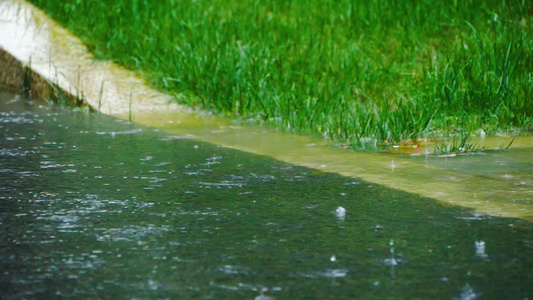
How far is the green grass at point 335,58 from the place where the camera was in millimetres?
6445

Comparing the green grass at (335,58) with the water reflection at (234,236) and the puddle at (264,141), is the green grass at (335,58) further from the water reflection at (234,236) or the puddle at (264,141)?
the water reflection at (234,236)

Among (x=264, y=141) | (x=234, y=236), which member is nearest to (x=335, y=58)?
(x=264, y=141)

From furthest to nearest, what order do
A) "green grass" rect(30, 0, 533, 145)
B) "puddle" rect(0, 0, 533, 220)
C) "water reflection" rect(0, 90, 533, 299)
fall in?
"green grass" rect(30, 0, 533, 145) → "puddle" rect(0, 0, 533, 220) → "water reflection" rect(0, 90, 533, 299)

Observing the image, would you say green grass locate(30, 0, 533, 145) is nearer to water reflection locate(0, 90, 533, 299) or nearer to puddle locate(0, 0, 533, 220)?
puddle locate(0, 0, 533, 220)

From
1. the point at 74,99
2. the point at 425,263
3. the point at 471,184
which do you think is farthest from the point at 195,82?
the point at 425,263

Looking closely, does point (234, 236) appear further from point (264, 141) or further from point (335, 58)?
point (335, 58)

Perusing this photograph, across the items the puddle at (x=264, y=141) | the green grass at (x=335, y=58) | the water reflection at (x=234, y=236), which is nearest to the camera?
the water reflection at (x=234, y=236)

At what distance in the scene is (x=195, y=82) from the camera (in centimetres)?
785

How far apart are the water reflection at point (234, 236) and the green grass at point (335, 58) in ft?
5.15

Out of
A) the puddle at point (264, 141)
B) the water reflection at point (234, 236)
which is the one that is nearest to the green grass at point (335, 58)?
the puddle at point (264, 141)

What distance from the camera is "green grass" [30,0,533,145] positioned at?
254 inches

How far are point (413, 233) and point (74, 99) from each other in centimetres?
504

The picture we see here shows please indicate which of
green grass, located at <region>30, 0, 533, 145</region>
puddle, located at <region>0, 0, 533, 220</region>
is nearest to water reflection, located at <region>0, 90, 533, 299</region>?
puddle, located at <region>0, 0, 533, 220</region>

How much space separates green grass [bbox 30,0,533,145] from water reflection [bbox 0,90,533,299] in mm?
1570
